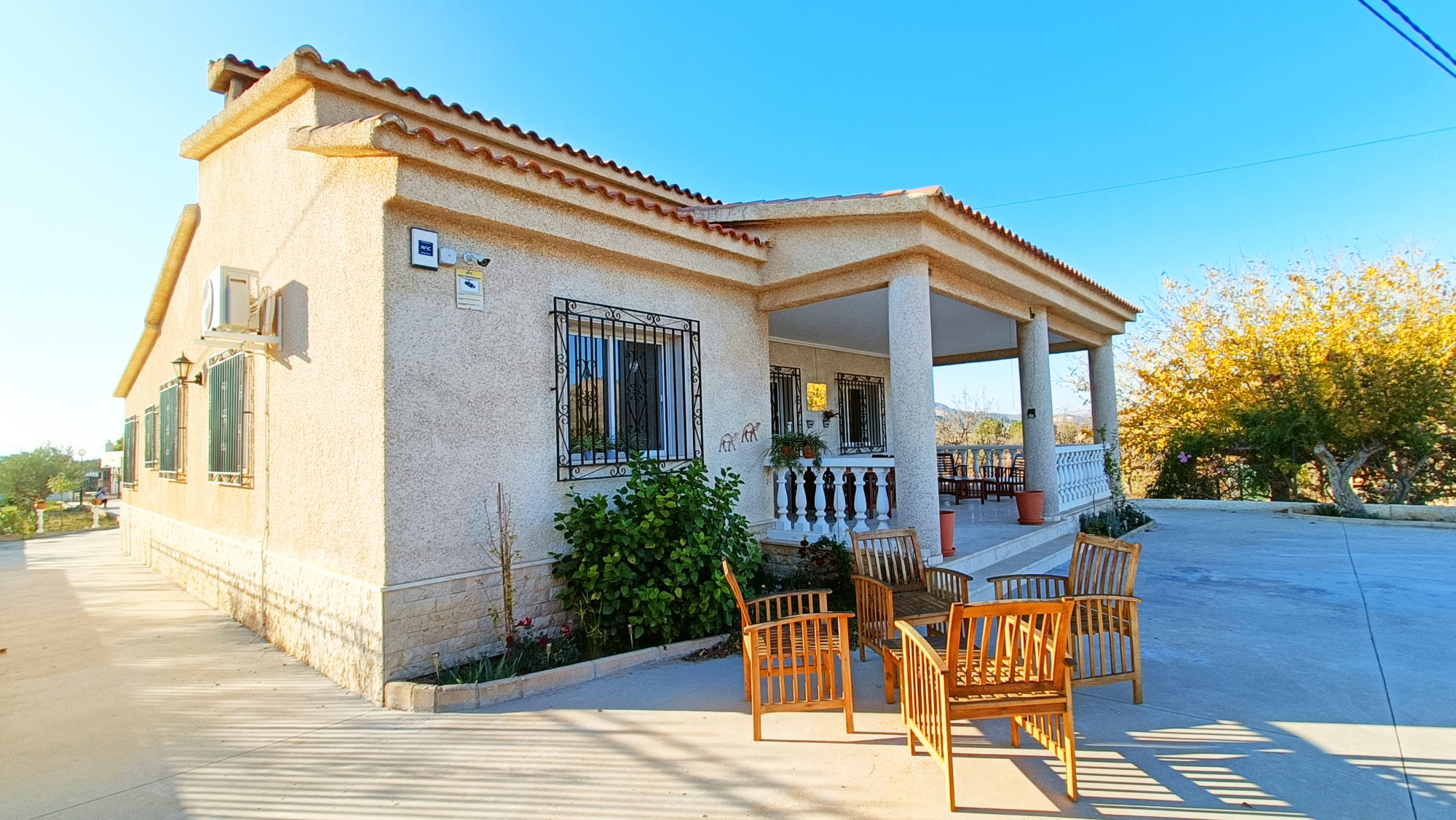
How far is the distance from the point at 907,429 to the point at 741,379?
1.96 metres

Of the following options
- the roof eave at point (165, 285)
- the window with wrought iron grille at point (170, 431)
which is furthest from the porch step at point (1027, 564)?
the roof eave at point (165, 285)

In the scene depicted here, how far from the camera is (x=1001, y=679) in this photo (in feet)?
10.5

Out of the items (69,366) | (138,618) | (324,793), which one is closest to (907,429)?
(324,793)

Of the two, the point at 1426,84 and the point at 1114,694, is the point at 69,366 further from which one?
the point at 1426,84

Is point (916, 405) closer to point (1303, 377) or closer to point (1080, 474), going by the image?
point (1080, 474)

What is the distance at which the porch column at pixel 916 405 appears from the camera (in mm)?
6652

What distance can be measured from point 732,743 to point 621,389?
145 inches

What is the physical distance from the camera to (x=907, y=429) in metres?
6.71

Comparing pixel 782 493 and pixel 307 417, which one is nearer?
pixel 307 417

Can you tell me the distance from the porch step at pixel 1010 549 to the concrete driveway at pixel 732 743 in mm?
1641

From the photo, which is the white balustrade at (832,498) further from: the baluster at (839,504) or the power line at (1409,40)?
the power line at (1409,40)

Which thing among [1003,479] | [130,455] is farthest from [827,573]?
[130,455]

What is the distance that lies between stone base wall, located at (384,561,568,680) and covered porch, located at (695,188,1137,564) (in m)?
3.01

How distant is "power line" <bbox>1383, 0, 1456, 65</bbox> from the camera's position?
555 centimetres
